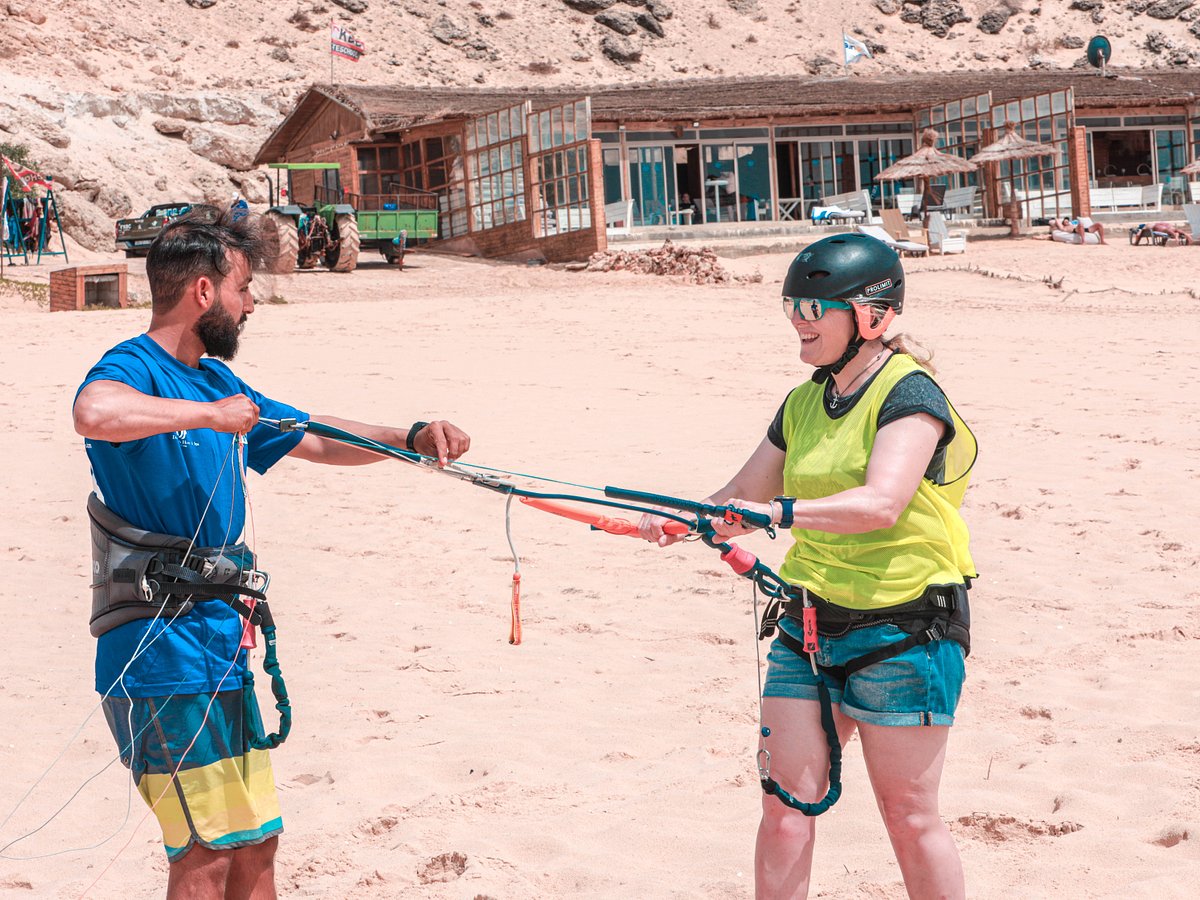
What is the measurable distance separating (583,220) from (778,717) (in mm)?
22770

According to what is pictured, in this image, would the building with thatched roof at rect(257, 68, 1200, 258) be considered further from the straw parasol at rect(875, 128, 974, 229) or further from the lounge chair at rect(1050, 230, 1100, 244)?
the lounge chair at rect(1050, 230, 1100, 244)

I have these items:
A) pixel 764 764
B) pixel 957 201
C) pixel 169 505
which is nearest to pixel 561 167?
pixel 957 201

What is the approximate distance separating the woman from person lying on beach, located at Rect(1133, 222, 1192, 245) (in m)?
24.5

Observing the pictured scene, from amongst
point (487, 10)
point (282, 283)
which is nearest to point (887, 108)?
point (282, 283)

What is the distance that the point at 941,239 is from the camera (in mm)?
24328

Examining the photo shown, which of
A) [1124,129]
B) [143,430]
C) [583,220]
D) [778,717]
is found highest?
[1124,129]

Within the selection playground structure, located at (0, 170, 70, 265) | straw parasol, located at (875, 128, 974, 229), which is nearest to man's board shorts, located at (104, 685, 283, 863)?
playground structure, located at (0, 170, 70, 265)

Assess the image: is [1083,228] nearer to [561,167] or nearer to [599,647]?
[561,167]

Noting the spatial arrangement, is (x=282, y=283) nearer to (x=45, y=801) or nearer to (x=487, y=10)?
(x=45, y=801)

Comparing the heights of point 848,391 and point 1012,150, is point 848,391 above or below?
below

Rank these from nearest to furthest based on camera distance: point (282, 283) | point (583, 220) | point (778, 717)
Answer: point (778, 717) < point (282, 283) < point (583, 220)

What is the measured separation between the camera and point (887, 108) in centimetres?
3059

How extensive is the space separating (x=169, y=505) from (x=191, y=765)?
600mm

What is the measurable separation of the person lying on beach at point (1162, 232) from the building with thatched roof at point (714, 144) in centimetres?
274
